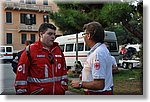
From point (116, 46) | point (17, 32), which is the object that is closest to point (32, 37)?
point (17, 32)

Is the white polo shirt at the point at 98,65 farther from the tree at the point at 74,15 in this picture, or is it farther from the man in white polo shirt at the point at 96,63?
the tree at the point at 74,15

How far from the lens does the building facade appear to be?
2.06m

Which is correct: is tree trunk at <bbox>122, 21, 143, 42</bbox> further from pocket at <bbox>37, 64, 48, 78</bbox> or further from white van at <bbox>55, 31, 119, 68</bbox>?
pocket at <bbox>37, 64, 48, 78</bbox>

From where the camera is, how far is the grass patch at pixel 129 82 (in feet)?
6.59

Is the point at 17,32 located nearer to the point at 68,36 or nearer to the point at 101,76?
the point at 68,36

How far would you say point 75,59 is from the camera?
2.13 m

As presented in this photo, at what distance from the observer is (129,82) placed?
6.77ft

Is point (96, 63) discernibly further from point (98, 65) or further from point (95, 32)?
point (95, 32)

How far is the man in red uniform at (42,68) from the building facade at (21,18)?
19.9 inches

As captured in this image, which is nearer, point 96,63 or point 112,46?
point 96,63

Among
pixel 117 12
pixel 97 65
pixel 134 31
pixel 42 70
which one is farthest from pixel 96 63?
pixel 134 31

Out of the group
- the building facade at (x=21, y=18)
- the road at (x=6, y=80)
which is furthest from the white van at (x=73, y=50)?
the road at (x=6, y=80)

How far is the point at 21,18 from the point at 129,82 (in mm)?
1082

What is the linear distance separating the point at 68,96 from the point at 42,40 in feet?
2.20
